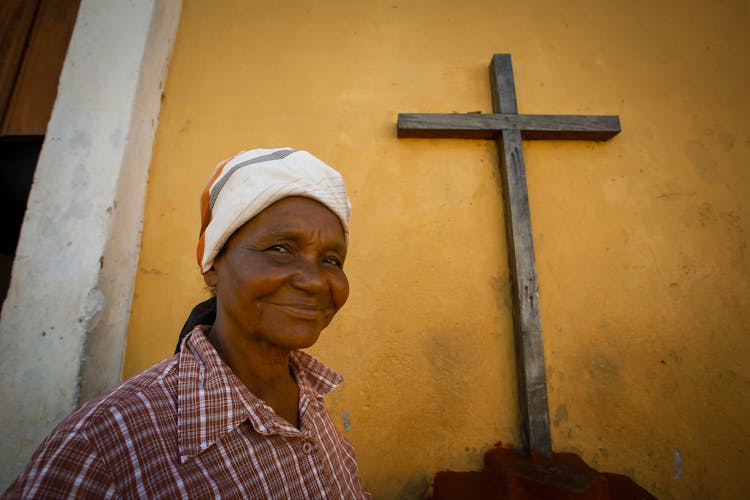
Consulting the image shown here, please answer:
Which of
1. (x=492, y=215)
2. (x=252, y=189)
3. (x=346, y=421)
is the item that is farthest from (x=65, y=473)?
(x=492, y=215)

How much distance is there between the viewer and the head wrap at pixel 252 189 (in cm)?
102

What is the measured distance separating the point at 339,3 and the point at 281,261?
7.74ft

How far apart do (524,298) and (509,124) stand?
107 cm

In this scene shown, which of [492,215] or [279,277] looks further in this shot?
[492,215]

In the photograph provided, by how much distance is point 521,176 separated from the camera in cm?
215

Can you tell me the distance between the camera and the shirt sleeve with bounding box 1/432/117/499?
62 cm

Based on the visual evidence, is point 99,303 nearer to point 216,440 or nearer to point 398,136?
point 216,440

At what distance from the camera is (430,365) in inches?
80.8

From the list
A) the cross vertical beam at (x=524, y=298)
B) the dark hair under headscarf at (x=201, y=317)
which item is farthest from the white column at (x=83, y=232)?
the cross vertical beam at (x=524, y=298)

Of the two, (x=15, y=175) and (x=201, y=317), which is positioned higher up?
(x=15, y=175)

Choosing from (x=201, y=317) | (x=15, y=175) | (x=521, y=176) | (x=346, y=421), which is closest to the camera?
(x=201, y=317)

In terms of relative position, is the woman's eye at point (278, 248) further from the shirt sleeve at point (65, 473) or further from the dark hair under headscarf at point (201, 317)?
the shirt sleeve at point (65, 473)

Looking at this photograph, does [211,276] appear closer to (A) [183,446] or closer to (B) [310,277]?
(B) [310,277]

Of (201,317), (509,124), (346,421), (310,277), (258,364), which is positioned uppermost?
(509,124)
